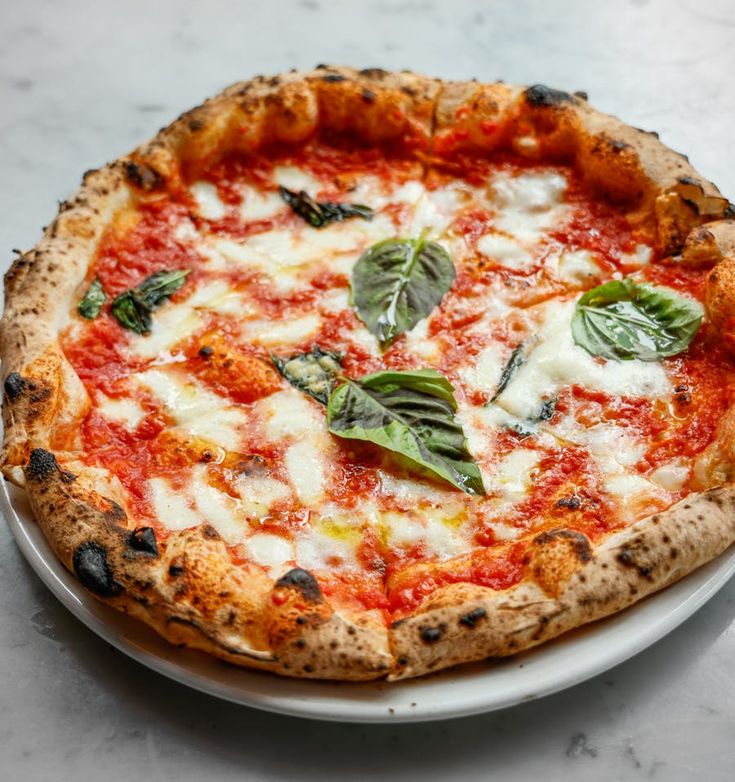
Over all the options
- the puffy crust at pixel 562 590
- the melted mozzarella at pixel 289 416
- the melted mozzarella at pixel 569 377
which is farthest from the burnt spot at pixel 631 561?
the melted mozzarella at pixel 289 416

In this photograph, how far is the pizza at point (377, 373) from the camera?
2.86 metres

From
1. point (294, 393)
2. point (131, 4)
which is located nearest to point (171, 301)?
point (294, 393)

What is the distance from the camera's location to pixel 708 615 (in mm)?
3178

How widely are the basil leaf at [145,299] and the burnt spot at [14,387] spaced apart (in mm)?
467

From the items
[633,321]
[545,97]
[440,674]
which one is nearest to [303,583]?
[440,674]

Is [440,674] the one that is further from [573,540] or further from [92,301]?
[92,301]

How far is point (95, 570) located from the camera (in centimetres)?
286

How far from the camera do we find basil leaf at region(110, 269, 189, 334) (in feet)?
12.1

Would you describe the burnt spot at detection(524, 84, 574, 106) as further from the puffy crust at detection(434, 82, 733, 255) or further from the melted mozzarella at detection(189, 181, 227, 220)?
the melted mozzarella at detection(189, 181, 227, 220)

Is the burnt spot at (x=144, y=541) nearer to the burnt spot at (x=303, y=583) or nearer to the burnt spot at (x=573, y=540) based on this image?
the burnt spot at (x=303, y=583)

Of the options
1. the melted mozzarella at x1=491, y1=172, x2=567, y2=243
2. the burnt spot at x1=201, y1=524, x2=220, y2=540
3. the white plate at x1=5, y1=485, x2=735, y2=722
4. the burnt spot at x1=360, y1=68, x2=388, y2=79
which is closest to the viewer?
the white plate at x1=5, y1=485, x2=735, y2=722

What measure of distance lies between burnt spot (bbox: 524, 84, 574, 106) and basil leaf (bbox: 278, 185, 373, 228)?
668mm

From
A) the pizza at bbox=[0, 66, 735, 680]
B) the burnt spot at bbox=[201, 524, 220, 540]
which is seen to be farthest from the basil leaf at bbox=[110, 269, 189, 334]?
the burnt spot at bbox=[201, 524, 220, 540]

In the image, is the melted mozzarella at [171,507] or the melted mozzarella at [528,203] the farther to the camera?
the melted mozzarella at [528,203]
